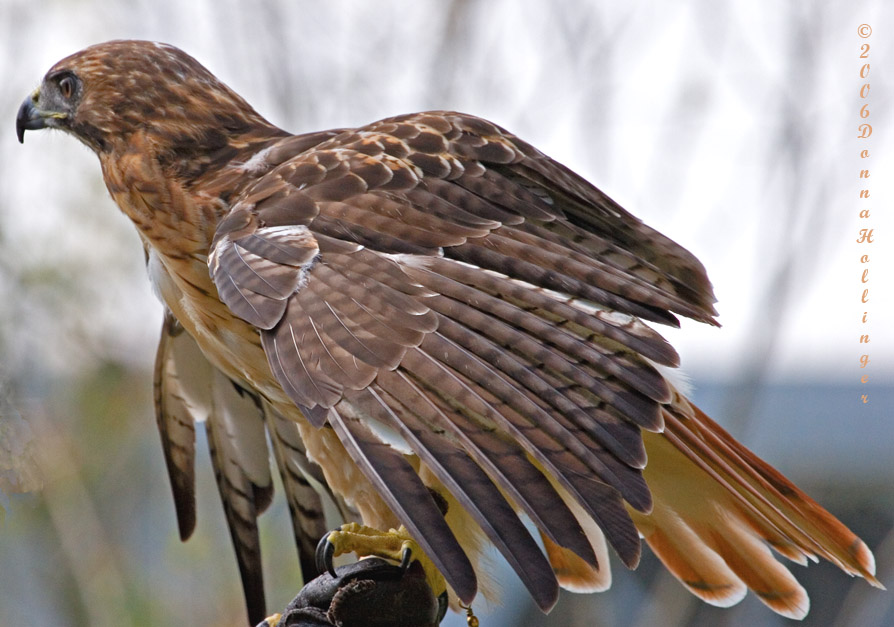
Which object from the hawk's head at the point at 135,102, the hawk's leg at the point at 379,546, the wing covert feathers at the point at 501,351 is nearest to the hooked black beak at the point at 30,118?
the hawk's head at the point at 135,102

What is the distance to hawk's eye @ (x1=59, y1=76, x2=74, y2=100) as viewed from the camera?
2.90 meters

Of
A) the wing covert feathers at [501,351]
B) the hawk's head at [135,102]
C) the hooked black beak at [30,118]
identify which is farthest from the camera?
the hooked black beak at [30,118]

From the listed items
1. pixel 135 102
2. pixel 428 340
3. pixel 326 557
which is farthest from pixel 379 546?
pixel 135 102

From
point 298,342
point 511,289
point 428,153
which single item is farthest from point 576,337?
point 428,153

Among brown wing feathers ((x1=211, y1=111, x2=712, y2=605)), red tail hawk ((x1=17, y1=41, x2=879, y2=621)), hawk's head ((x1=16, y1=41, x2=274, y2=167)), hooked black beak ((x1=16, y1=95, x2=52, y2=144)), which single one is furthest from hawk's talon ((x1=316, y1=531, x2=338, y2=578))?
hooked black beak ((x1=16, y1=95, x2=52, y2=144))

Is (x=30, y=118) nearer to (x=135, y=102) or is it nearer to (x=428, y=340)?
(x=135, y=102)

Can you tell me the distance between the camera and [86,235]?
197 inches

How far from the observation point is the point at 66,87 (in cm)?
290

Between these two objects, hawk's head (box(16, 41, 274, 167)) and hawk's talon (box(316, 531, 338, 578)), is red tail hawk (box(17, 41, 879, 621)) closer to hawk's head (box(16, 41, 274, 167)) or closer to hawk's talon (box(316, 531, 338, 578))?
hawk's head (box(16, 41, 274, 167))

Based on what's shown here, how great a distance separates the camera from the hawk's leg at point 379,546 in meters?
2.36

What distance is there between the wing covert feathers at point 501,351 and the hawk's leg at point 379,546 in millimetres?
216

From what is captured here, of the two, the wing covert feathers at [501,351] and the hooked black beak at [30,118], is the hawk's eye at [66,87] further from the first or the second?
the wing covert feathers at [501,351]

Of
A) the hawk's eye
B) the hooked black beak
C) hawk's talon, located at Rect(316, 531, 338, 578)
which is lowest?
hawk's talon, located at Rect(316, 531, 338, 578)

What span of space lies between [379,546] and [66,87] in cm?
162
